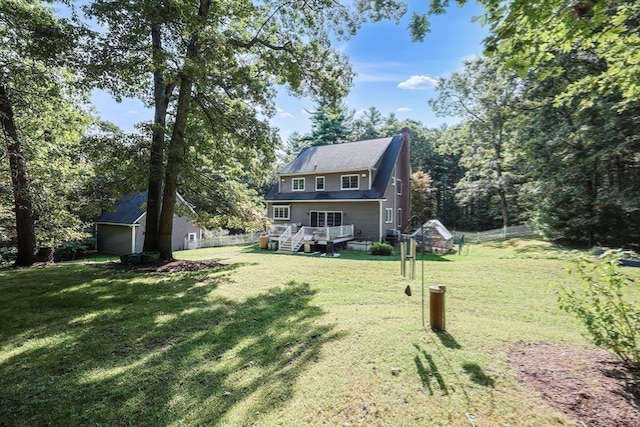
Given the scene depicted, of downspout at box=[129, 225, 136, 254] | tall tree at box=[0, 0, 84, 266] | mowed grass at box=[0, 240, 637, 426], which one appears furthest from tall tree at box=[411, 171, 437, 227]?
tall tree at box=[0, 0, 84, 266]

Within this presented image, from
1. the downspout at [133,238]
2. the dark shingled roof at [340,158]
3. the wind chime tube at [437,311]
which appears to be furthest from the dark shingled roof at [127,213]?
the wind chime tube at [437,311]

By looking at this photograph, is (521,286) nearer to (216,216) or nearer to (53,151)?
(216,216)

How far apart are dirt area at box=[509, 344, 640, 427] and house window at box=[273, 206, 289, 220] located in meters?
19.5

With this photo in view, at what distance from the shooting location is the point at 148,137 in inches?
405

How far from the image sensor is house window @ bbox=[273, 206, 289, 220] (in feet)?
75.3

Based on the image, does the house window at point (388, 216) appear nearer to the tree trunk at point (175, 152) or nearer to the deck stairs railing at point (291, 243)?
the deck stairs railing at point (291, 243)

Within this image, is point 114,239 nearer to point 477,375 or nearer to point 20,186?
point 20,186

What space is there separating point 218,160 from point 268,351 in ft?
30.7

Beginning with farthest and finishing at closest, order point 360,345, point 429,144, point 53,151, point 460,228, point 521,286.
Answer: point 429,144
point 460,228
point 53,151
point 521,286
point 360,345

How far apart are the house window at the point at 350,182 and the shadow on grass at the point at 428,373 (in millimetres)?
16663

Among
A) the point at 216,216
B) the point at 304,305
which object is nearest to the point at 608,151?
the point at 304,305

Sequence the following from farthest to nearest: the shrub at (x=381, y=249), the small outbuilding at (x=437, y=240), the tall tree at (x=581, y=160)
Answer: the small outbuilding at (x=437, y=240), the shrub at (x=381, y=249), the tall tree at (x=581, y=160)

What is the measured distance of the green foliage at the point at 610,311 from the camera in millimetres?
3361

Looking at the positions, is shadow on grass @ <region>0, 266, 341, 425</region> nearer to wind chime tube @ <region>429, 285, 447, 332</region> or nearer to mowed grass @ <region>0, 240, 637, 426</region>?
mowed grass @ <region>0, 240, 637, 426</region>
